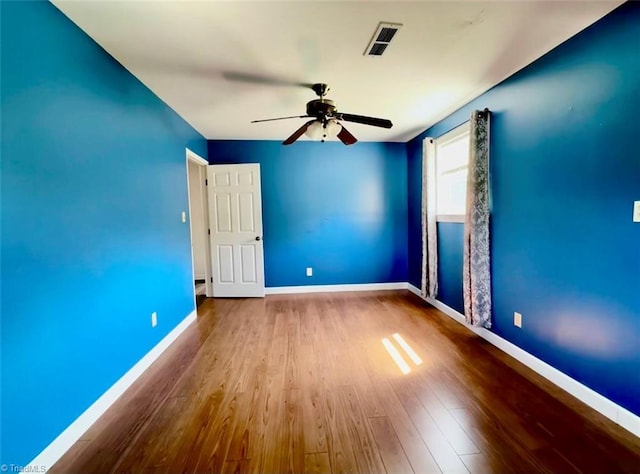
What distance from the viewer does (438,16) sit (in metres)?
1.69

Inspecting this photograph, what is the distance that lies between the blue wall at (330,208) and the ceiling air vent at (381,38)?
2.55 m

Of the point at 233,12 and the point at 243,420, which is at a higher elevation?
the point at 233,12

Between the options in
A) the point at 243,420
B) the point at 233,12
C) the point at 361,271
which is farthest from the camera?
the point at 361,271

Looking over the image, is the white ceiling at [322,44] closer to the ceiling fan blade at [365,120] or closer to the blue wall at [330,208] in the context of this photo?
the ceiling fan blade at [365,120]

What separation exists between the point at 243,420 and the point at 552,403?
2.00m

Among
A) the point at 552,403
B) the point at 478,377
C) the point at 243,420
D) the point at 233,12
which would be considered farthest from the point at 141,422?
the point at 552,403

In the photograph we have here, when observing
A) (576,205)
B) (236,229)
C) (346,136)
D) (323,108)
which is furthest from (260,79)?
(576,205)

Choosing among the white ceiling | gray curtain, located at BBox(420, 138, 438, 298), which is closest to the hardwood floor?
gray curtain, located at BBox(420, 138, 438, 298)

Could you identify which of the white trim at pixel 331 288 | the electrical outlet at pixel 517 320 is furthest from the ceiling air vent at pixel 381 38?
the white trim at pixel 331 288

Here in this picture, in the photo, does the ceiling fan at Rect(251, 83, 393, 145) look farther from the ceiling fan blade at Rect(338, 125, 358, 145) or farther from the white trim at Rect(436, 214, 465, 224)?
the white trim at Rect(436, 214, 465, 224)

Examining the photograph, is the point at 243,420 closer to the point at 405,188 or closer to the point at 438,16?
the point at 438,16

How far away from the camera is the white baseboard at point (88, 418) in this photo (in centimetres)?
143

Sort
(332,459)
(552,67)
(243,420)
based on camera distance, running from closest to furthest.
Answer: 1. (332,459)
2. (243,420)
3. (552,67)

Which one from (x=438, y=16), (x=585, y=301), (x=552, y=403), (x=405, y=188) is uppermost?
(x=438, y=16)
